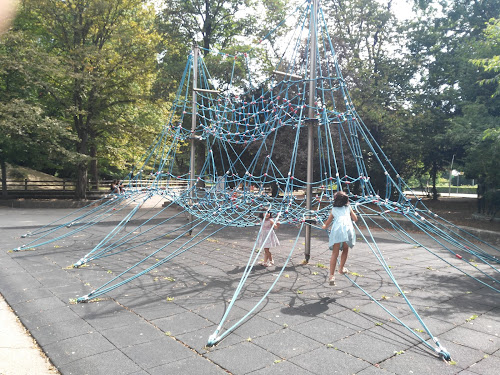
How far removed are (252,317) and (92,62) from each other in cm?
1601

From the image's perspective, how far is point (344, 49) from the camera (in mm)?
14711

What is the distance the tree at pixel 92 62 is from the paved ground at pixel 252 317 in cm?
1143

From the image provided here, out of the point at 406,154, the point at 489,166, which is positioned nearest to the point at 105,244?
the point at 489,166

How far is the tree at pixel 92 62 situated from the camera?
16422 mm

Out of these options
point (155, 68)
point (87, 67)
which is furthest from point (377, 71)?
point (87, 67)

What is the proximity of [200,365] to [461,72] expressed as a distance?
1475cm

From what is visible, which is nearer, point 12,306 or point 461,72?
point 12,306

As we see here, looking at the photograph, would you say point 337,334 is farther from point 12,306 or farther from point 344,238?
point 12,306

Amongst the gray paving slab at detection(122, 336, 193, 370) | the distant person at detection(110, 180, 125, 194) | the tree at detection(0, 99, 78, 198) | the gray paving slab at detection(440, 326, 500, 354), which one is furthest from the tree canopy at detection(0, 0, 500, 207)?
the gray paving slab at detection(122, 336, 193, 370)

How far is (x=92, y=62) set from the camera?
55.6 feet

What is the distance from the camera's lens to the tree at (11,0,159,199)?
16.4 meters

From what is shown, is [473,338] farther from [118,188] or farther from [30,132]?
[30,132]

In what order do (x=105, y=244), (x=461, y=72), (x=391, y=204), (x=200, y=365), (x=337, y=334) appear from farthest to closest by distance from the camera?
(x=461, y=72)
(x=105, y=244)
(x=391, y=204)
(x=337, y=334)
(x=200, y=365)

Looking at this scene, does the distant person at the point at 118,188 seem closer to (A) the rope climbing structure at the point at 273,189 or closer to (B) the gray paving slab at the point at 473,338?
(A) the rope climbing structure at the point at 273,189
